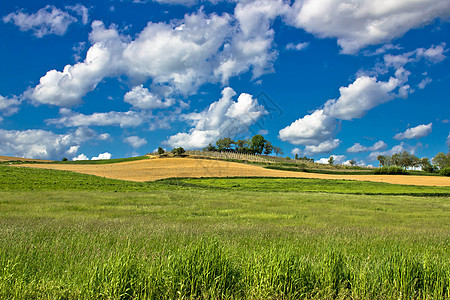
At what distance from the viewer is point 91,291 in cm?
378

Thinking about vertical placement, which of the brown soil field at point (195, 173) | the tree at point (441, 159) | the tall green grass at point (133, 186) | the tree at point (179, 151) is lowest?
the tall green grass at point (133, 186)

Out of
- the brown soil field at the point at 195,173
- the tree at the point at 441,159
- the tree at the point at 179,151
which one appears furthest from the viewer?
the tree at the point at 441,159

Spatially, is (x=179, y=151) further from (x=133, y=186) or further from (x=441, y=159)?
(x=441, y=159)

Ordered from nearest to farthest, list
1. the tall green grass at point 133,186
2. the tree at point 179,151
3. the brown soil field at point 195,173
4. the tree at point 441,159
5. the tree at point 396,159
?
the tall green grass at point 133,186
the brown soil field at point 195,173
the tree at point 179,151
the tree at point 441,159
the tree at point 396,159

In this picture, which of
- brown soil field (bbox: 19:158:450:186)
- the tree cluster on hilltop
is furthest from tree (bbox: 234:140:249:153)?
brown soil field (bbox: 19:158:450:186)

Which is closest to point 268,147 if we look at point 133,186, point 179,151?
Answer: point 179,151

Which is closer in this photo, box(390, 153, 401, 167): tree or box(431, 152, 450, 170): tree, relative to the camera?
box(431, 152, 450, 170): tree

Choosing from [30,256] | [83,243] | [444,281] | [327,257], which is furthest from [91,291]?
[444,281]

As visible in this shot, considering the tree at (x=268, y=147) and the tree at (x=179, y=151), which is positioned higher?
the tree at (x=268, y=147)

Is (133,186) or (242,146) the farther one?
(242,146)

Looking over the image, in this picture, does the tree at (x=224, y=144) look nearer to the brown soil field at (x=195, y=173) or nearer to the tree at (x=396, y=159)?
the brown soil field at (x=195, y=173)

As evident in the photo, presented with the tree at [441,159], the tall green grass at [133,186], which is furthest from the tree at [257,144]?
the tall green grass at [133,186]

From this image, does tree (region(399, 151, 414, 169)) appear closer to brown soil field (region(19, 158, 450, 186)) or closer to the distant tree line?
the distant tree line

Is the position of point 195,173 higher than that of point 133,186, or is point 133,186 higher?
point 195,173
